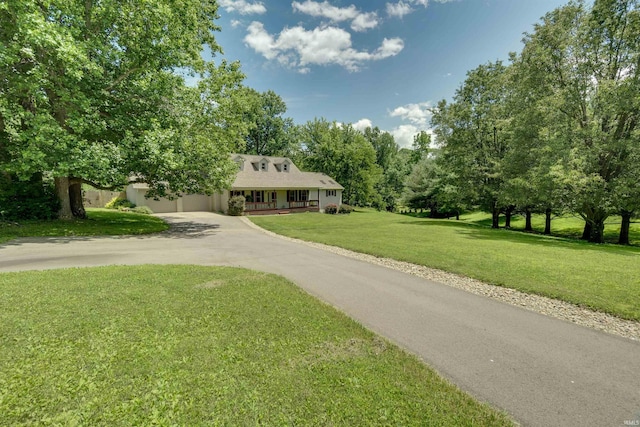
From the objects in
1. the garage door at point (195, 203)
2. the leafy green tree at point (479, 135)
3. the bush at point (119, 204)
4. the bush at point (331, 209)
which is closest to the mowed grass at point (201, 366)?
the garage door at point (195, 203)

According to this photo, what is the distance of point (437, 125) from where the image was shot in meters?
28.8

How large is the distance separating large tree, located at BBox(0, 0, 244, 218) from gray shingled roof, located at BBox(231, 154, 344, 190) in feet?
38.0

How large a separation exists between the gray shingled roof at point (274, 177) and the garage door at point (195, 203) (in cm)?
453

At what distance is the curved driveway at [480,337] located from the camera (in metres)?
3.10

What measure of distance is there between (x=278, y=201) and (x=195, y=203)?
876 centimetres

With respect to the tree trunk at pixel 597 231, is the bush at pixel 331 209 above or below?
above

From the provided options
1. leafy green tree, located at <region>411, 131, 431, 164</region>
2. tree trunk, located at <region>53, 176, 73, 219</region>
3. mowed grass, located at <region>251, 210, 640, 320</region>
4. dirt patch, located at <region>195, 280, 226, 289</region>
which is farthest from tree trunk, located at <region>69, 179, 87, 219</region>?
leafy green tree, located at <region>411, 131, 431, 164</region>

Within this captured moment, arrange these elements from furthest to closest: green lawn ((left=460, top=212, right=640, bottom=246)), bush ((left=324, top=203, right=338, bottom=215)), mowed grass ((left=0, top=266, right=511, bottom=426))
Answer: bush ((left=324, top=203, right=338, bottom=215)), green lawn ((left=460, top=212, right=640, bottom=246)), mowed grass ((left=0, top=266, right=511, bottom=426))

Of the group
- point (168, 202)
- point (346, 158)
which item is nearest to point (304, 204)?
point (346, 158)

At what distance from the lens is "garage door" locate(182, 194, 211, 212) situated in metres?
28.0

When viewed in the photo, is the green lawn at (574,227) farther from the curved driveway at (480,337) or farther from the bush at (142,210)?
the bush at (142,210)

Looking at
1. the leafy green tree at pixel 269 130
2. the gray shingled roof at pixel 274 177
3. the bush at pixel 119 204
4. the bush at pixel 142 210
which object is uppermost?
the leafy green tree at pixel 269 130

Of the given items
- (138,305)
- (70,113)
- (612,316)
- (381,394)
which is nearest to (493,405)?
(381,394)

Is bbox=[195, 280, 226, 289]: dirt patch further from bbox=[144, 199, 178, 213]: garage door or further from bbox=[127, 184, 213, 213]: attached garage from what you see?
bbox=[144, 199, 178, 213]: garage door
